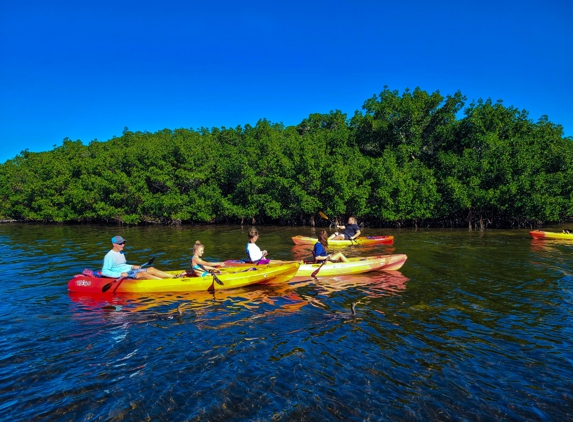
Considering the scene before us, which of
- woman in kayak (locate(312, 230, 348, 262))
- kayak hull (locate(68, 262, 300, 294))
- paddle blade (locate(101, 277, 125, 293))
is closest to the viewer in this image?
paddle blade (locate(101, 277, 125, 293))

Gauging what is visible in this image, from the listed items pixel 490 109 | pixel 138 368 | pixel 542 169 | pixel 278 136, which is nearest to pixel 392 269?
pixel 138 368

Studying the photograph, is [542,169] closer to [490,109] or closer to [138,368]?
[490,109]

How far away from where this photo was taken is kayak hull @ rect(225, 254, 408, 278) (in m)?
11.1

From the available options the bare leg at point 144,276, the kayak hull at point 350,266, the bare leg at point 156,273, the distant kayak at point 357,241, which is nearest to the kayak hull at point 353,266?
the kayak hull at point 350,266

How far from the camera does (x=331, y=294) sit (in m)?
9.46

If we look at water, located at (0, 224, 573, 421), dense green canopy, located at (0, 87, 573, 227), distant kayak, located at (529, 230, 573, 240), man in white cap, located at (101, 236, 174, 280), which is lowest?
water, located at (0, 224, 573, 421)

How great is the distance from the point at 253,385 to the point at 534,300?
7137 mm

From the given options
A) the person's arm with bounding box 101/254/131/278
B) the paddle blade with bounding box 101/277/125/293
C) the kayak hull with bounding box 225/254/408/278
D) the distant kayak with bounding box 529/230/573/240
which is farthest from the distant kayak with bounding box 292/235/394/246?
the paddle blade with bounding box 101/277/125/293

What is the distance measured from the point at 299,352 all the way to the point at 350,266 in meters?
5.94

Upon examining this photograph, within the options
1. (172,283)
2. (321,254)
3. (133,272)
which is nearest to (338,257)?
(321,254)

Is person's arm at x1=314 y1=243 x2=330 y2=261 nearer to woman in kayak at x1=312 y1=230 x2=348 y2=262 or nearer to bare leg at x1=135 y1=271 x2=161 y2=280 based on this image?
woman in kayak at x1=312 y1=230 x2=348 y2=262

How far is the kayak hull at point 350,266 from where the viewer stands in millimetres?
11078

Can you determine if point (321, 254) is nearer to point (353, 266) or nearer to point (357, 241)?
point (353, 266)

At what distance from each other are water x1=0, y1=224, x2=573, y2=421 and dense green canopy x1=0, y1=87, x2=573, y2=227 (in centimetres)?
1824
